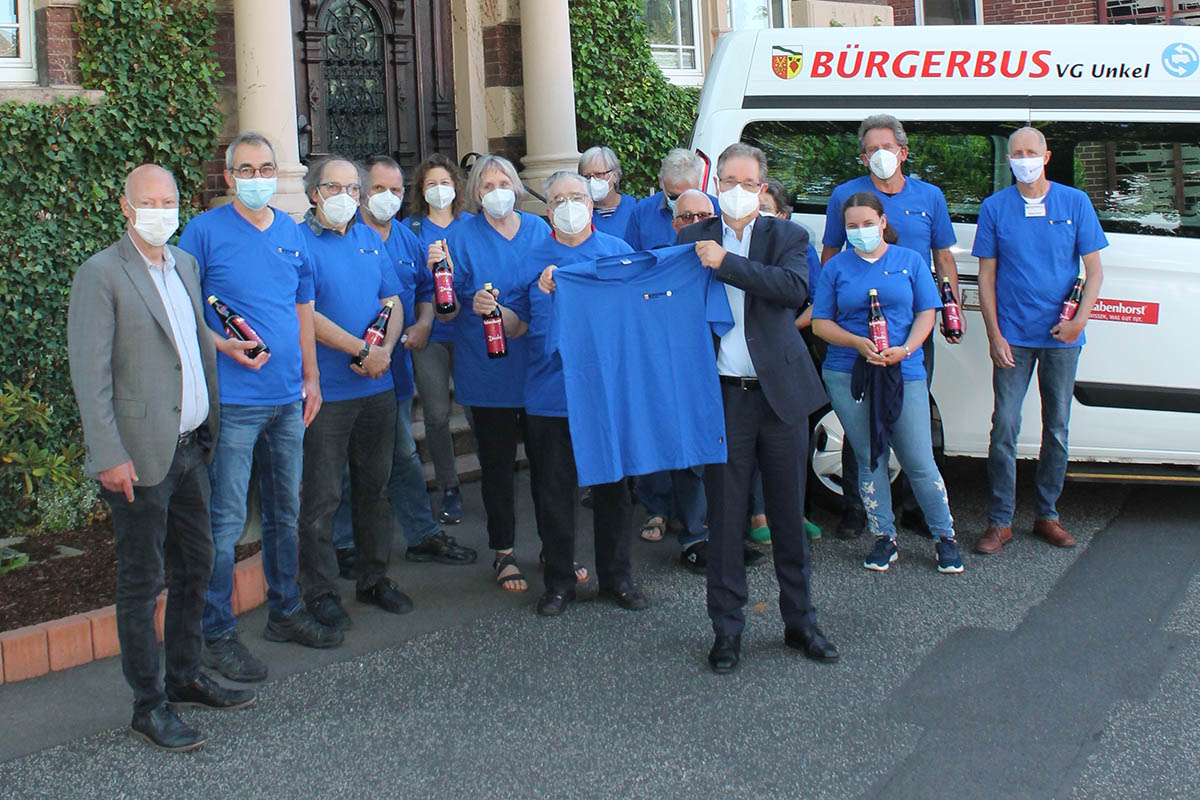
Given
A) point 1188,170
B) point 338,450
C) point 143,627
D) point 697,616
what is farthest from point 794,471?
point 1188,170

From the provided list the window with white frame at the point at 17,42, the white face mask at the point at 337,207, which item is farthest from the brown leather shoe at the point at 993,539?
the window with white frame at the point at 17,42

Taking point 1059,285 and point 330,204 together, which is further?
point 1059,285

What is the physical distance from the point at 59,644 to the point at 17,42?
15.0 feet

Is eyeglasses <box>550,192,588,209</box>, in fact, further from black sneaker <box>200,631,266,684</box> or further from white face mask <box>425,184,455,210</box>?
black sneaker <box>200,631,266,684</box>

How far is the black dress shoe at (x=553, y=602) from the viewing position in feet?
19.4

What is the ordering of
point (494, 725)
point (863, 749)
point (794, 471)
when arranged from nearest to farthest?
point (863, 749) → point (494, 725) → point (794, 471)

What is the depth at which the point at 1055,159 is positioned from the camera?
6.88 m

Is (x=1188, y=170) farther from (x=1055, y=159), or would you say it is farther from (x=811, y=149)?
(x=811, y=149)

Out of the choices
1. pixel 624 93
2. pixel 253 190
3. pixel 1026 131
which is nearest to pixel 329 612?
pixel 253 190

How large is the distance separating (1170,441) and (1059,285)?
1.01 m

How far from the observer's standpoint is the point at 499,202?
6.07 metres

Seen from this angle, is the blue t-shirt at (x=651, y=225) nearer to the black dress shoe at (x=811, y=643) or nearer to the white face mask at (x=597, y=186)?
the white face mask at (x=597, y=186)

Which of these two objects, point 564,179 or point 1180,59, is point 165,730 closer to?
point 564,179

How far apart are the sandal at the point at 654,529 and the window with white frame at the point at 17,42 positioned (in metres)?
4.64
